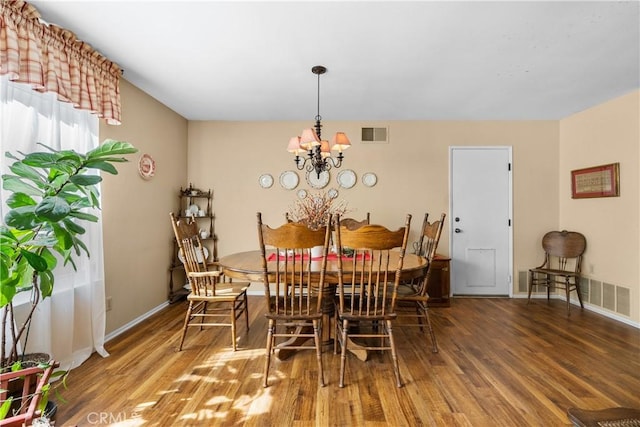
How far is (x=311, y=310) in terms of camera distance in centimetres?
204

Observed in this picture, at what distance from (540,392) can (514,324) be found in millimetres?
1318

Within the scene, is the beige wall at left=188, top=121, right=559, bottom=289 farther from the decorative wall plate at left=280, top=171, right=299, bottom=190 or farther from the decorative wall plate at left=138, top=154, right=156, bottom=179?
the decorative wall plate at left=138, top=154, right=156, bottom=179

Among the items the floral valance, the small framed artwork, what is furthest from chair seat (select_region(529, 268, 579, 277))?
the floral valance

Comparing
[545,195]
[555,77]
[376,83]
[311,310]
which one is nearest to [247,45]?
[376,83]

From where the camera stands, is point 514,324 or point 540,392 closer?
point 540,392

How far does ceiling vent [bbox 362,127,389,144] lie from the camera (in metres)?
4.14

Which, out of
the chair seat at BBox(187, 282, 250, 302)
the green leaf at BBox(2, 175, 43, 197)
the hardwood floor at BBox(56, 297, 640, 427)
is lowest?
the hardwood floor at BBox(56, 297, 640, 427)

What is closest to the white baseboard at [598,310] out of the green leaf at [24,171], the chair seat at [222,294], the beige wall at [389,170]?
the beige wall at [389,170]

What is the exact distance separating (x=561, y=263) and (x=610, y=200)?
97 cm

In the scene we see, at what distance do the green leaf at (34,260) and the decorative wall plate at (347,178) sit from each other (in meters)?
3.26

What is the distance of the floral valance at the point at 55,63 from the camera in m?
1.72

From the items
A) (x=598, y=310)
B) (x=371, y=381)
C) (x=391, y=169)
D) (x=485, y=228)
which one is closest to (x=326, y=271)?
(x=371, y=381)

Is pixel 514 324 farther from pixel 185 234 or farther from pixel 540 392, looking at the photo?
pixel 185 234

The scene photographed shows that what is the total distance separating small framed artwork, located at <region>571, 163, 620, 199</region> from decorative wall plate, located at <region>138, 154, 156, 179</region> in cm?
509
